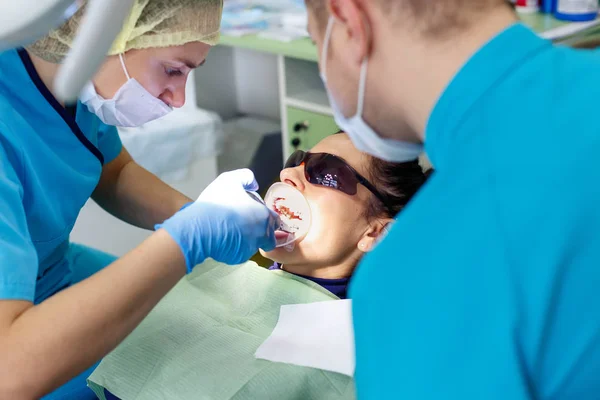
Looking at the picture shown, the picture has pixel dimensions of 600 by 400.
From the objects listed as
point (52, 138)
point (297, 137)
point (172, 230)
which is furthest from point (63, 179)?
point (297, 137)

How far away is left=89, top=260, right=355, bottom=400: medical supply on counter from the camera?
1.28 metres

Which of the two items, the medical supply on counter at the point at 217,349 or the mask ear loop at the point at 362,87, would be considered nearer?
the mask ear loop at the point at 362,87

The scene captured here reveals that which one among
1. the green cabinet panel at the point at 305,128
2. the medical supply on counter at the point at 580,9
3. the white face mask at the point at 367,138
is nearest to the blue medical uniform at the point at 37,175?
the white face mask at the point at 367,138

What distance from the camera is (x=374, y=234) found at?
1.60 m

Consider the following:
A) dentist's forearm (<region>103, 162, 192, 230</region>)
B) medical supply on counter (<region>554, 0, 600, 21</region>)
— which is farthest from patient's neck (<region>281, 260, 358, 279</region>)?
medical supply on counter (<region>554, 0, 600, 21</region>)

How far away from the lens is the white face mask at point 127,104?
142cm

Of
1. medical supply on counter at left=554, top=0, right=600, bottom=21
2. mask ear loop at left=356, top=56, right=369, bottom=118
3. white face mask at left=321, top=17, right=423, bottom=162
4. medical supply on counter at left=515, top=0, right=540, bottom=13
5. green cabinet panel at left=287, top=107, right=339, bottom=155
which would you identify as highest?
mask ear loop at left=356, top=56, right=369, bottom=118

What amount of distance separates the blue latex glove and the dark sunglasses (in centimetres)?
16

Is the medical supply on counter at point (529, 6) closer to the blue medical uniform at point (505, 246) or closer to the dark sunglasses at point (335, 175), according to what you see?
the dark sunglasses at point (335, 175)

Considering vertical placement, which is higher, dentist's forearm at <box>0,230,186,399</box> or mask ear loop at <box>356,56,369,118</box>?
mask ear loop at <box>356,56,369,118</box>

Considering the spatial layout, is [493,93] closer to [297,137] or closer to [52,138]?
[52,138]

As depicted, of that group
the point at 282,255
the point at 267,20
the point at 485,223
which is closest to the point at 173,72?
the point at 282,255

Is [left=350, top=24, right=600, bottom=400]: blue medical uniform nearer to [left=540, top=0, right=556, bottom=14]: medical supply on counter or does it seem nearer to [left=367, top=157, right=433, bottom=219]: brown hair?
[left=367, top=157, right=433, bottom=219]: brown hair

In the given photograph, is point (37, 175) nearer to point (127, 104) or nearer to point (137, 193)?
point (127, 104)
